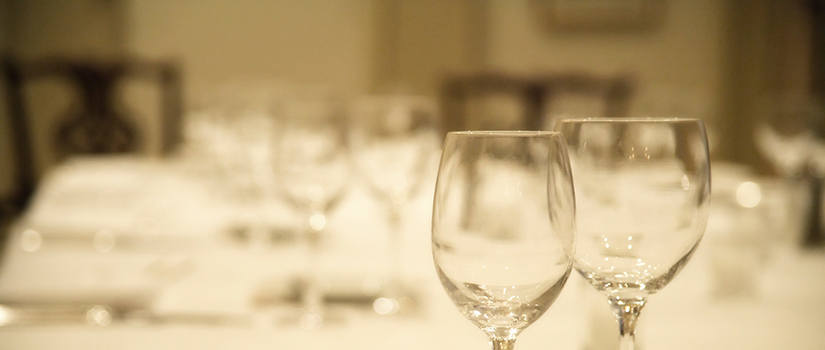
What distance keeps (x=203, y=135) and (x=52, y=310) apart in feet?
3.93

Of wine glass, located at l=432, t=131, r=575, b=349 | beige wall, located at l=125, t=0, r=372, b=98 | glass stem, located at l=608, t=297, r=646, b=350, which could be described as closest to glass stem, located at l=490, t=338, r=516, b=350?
wine glass, located at l=432, t=131, r=575, b=349

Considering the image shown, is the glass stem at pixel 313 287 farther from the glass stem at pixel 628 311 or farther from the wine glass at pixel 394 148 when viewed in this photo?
the glass stem at pixel 628 311

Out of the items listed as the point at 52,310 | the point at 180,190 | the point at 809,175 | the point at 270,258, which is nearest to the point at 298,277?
the point at 270,258

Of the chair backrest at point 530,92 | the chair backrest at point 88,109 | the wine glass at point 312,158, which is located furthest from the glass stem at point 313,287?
the chair backrest at point 88,109

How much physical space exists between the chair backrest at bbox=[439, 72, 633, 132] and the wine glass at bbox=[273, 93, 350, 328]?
3.29 m

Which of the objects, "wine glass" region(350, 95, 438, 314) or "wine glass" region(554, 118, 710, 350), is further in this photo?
"wine glass" region(350, 95, 438, 314)

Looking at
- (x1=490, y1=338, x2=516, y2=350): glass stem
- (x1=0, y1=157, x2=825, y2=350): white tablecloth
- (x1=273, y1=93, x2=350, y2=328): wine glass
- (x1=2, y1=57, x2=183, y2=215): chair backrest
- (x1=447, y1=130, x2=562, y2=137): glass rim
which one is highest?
(x1=447, y1=130, x2=562, y2=137): glass rim

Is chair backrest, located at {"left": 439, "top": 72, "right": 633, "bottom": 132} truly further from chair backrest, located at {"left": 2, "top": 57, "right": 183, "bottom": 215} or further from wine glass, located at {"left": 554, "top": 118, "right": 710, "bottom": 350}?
wine glass, located at {"left": 554, "top": 118, "right": 710, "bottom": 350}

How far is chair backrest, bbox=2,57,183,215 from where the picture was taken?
4262mm

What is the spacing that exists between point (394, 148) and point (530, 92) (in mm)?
3630

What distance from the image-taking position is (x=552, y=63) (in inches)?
208

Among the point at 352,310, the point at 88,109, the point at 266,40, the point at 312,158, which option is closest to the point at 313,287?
the point at 352,310

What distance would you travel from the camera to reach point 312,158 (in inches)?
35.2

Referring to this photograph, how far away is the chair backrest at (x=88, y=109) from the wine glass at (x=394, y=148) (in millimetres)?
3485
